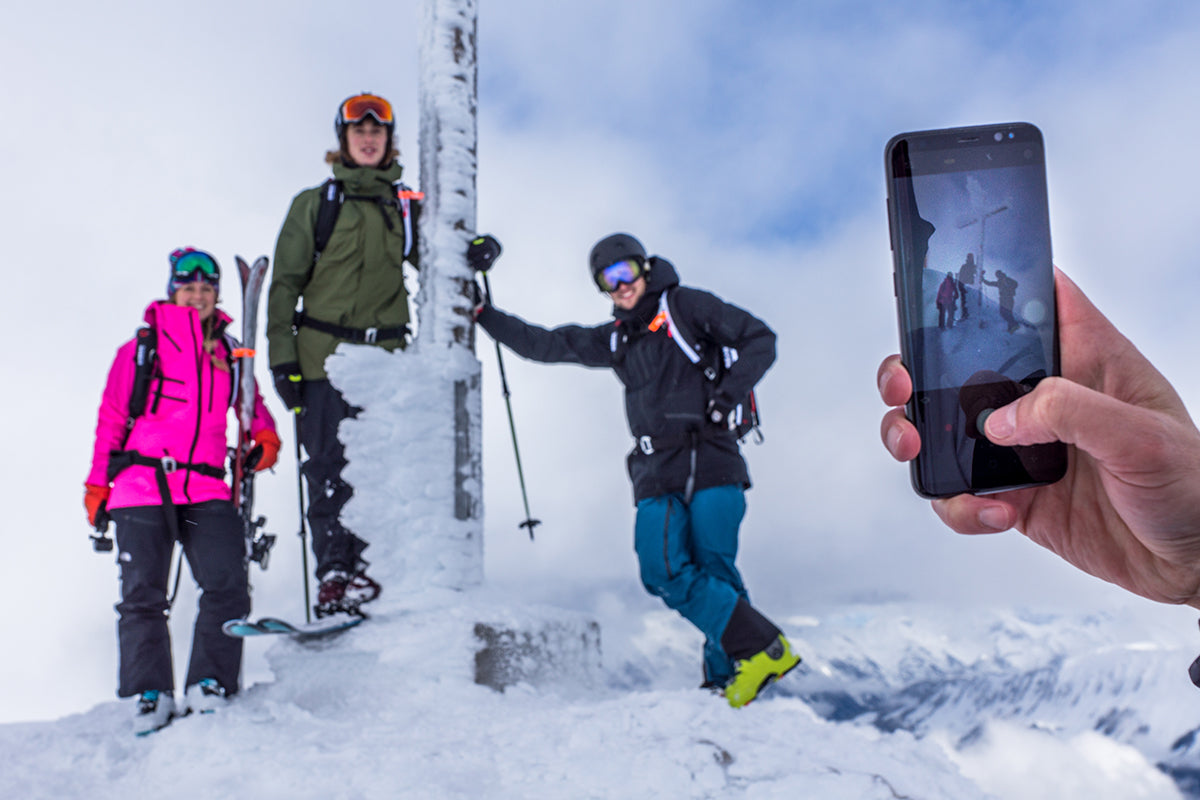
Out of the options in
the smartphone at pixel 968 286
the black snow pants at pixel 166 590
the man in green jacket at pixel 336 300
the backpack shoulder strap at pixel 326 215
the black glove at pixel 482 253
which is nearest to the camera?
the smartphone at pixel 968 286

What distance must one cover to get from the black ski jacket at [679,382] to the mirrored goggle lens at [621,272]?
11 cm

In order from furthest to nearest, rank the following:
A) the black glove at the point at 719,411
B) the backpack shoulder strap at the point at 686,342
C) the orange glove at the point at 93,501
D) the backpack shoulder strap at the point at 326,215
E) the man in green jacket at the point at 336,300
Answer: the backpack shoulder strap at the point at 326,215
the man in green jacket at the point at 336,300
the backpack shoulder strap at the point at 686,342
the black glove at the point at 719,411
the orange glove at the point at 93,501

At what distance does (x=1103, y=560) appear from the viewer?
5.76 feet

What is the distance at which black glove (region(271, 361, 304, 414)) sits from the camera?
4.96 meters

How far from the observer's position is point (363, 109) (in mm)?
5305

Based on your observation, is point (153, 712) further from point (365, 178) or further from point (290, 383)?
point (365, 178)

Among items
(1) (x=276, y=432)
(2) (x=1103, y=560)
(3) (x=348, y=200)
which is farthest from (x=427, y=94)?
(2) (x=1103, y=560)

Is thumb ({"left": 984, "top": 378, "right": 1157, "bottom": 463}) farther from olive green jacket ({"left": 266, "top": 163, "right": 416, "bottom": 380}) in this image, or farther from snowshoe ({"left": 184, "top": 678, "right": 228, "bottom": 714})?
olive green jacket ({"left": 266, "top": 163, "right": 416, "bottom": 380})

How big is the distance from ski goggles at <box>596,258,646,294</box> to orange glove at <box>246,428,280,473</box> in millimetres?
2421

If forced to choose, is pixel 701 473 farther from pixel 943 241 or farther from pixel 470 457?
pixel 943 241

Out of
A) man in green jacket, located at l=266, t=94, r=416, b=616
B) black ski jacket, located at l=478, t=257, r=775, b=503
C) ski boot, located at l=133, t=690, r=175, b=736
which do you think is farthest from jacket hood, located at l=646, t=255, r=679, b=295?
ski boot, located at l=133, t=690, r=175, b=736

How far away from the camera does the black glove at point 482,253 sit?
5508mm

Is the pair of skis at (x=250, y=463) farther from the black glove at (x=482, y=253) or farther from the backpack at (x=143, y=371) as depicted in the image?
the black glove at (x=482, y=253)

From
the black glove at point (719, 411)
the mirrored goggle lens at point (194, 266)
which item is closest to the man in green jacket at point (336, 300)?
the mirrored goggle lens at point (194, 266)
